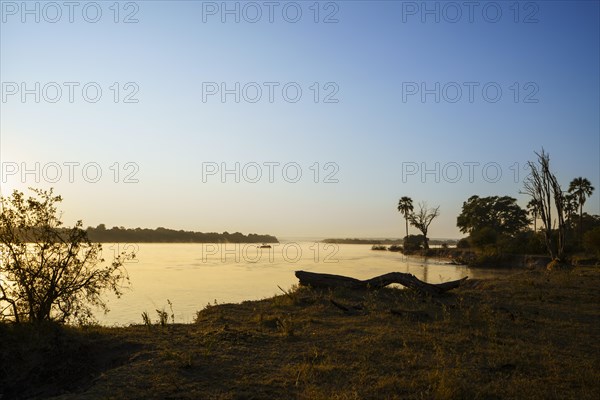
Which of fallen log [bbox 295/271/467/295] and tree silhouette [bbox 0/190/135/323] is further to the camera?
fallen log [bbox 295/271/467/295]

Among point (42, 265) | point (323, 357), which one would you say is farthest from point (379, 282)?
point (42, 265)

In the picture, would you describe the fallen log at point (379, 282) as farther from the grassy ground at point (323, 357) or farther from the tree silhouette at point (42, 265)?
the tree silhouette at point (42, 265)

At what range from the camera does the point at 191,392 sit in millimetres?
6621

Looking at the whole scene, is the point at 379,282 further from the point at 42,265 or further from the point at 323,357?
the point at 42,265

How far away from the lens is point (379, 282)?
17516 millimetres

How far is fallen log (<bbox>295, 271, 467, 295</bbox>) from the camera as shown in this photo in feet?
54.7

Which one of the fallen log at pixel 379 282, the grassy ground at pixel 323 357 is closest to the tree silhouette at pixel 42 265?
the grassy ground at pixel 323 357

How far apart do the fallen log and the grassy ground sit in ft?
11.3

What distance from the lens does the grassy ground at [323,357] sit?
6660 mm

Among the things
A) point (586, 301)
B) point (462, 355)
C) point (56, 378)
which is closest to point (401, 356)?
point (462, 355)

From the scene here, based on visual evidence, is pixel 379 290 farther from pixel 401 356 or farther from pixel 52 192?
pixel 52 192

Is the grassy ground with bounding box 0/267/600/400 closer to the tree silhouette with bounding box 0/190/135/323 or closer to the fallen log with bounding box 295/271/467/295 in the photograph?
the tree silhouette with bounding box 0/190/135/323

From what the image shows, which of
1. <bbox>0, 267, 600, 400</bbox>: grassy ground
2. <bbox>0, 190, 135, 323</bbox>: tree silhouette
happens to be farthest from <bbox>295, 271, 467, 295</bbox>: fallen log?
<bbox>0, 190, 135, 323</bbox>: tree silhouette

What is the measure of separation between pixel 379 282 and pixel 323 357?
31.3ft
